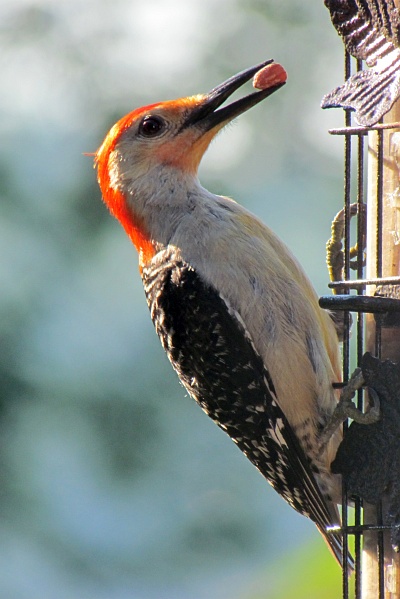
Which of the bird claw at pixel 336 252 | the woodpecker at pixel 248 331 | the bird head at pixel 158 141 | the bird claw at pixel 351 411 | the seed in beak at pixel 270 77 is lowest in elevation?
the bird claw at pixel 351 411

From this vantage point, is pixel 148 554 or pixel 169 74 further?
pixel 169 74

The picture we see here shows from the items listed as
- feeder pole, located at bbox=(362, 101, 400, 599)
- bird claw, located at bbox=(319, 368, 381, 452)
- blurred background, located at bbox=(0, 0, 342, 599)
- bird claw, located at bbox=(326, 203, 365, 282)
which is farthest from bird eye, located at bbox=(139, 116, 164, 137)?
blurred background, located at bbox=(0, 0, 342, 599)

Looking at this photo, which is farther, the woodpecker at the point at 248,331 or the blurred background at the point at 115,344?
the blurred background at the point at 115,344

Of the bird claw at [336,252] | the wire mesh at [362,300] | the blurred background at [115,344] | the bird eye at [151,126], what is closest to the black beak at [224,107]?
the bird eye at [151,126]

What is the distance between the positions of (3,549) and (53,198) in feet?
10.1

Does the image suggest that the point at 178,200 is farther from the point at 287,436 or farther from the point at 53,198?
the point at 53,198

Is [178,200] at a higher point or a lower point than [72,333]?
lower

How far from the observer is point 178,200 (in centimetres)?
550

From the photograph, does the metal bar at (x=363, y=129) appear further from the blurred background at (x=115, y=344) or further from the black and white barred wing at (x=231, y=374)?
the blurred background at (x=115, y=344)

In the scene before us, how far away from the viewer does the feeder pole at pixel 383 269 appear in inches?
195

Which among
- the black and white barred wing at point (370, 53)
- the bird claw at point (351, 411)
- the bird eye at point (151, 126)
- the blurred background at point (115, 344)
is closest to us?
the black and white barred wing at point (370, 53)

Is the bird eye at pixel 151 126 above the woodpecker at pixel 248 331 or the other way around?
above

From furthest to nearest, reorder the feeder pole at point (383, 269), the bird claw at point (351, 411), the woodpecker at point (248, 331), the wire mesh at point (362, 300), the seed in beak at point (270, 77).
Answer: the seed in beak at point (270, 77)
the woodpecker at point (248, 331)
the feeder pole at point (383, 269)
the bird claw at point (351, 411)
the wire mesh at point (362, 300)

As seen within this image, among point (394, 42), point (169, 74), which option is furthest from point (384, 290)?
point (169, 74)
